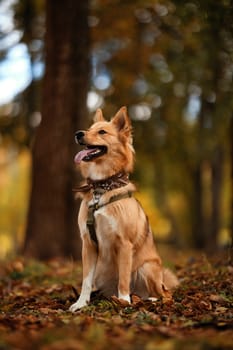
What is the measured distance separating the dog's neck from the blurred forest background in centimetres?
324

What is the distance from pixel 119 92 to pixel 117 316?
14.4 m

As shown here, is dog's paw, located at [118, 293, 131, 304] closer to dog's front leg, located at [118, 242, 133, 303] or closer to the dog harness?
dog's front leg, located at [118, 242, 133, 303]

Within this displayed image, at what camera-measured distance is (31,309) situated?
606 cm

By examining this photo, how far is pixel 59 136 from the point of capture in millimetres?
11727

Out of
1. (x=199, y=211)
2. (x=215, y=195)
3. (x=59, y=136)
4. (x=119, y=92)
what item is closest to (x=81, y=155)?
(x=59, y=136)

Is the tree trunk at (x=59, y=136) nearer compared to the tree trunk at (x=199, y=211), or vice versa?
the tree trunk at (x=59, y=136)

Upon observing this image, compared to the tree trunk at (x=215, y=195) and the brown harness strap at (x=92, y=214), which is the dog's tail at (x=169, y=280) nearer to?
the brown harness strap at (x=92, y=214)

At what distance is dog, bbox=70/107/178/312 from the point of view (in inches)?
244

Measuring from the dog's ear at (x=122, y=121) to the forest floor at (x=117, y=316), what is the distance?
1990mm

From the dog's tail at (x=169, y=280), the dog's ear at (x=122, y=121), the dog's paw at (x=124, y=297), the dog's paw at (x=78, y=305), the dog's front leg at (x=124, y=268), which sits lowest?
the dog's tail at (x=169, y=280)

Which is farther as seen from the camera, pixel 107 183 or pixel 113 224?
pixel 107 183

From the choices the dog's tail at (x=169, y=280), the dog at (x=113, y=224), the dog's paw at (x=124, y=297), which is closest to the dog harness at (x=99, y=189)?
the dog at (x=113, y=224)

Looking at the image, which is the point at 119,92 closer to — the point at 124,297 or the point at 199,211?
the point at 199,211

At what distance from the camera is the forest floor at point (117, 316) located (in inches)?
145
